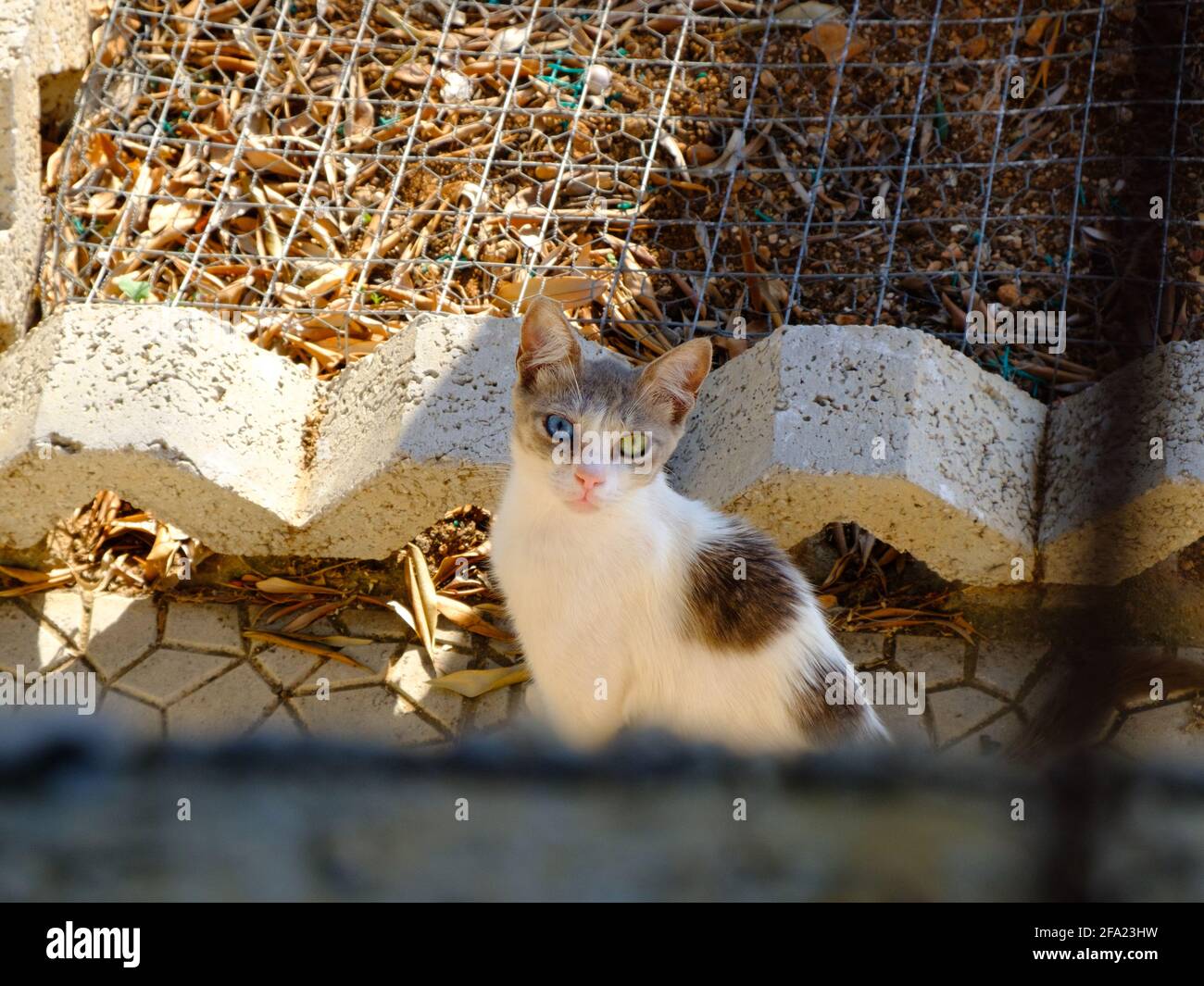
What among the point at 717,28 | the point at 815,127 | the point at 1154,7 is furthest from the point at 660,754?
the point at 717,28

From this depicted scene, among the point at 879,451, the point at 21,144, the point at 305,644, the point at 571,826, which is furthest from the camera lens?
the point at 21,144

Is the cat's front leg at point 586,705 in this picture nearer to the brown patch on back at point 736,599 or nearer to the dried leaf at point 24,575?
the brown patch on back at point 736,599

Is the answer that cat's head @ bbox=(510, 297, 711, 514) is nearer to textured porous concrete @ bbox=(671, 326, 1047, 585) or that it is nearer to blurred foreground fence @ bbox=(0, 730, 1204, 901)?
textured porous concrete @ bbox=(671, 326, 1047, 585)

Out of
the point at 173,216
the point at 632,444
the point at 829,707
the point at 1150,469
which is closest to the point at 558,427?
the point at 632,444

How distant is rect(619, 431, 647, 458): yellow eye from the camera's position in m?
3.05

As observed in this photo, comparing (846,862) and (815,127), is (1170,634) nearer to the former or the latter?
(815,127)

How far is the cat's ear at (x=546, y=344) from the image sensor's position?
3076 mm

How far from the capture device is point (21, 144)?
4668mm

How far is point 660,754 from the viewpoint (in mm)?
863

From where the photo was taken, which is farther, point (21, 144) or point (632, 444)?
point (21, 144)

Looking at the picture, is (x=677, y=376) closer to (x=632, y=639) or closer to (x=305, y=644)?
(x=632, y=639)

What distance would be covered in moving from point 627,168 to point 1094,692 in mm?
4503

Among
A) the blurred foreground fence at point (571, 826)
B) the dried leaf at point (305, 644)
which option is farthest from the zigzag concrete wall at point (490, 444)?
the blurred foreground fence at point (571, 826)

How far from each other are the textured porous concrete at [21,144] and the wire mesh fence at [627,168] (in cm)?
13
